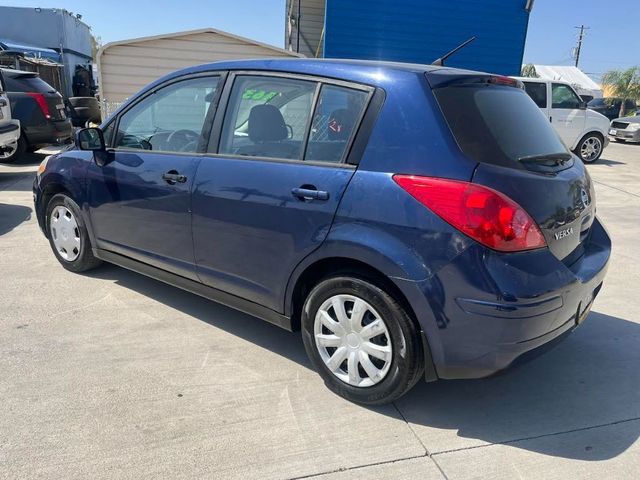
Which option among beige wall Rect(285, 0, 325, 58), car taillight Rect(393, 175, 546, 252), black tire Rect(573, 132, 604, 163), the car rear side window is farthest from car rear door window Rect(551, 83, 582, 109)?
car taillight Rect(393, 175, 546, 252)

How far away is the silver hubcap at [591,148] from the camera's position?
13062 millimetres

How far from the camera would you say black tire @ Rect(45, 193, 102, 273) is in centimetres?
426

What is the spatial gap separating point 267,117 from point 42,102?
8.77 meters

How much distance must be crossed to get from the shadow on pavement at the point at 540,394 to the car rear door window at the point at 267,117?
1.29 meters

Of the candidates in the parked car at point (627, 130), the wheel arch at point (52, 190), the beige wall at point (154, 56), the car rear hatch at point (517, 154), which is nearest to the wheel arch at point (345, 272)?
the car rear hatch at point (517, 154)

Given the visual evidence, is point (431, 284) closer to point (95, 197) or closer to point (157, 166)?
point (157, 166)

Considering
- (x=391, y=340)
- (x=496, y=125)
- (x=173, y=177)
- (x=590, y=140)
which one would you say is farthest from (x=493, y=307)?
(x=590, y=140)

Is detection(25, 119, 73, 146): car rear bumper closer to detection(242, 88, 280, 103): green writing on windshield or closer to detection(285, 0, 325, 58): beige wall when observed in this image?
detection(285, 0, 325, 58): beige wall

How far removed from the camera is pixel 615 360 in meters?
3.36

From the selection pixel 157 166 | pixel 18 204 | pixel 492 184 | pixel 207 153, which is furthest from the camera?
pixel 18 204

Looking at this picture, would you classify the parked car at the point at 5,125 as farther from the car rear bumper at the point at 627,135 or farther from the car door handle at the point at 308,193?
the car rear bumper at the point at 627,135

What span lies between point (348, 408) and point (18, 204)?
6.13 metres

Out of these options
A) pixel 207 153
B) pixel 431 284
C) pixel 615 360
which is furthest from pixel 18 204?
pixel 615 360

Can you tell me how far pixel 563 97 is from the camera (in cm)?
1247
